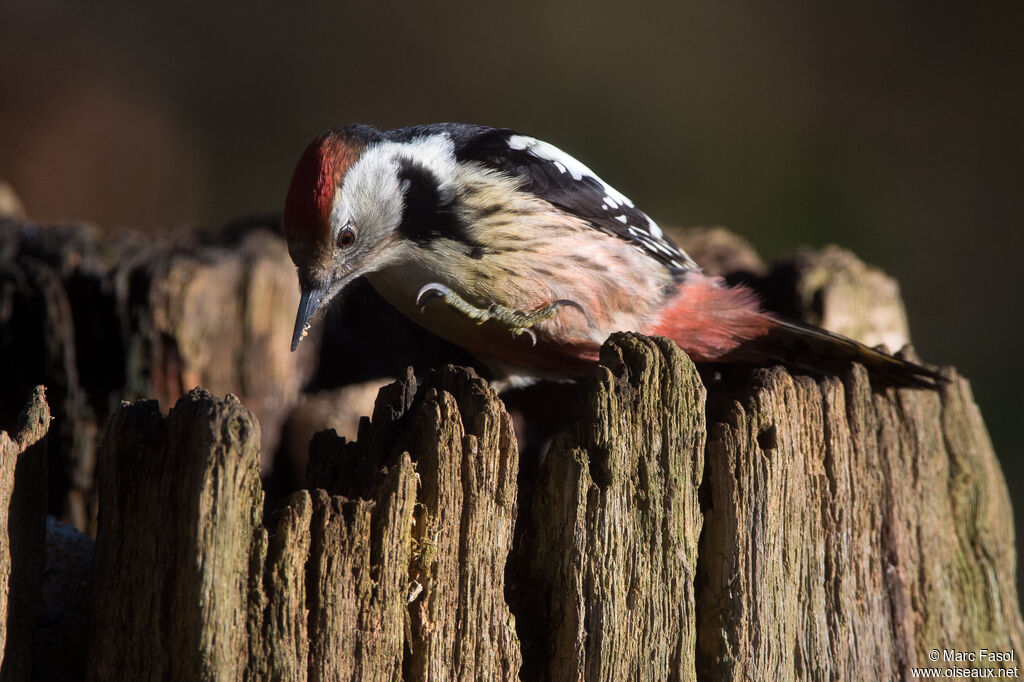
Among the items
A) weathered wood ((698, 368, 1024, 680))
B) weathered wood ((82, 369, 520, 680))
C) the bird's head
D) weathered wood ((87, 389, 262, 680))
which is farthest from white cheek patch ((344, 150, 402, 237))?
weathered wood ((698, 368, 1024, 680))

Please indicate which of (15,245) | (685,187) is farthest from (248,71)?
(15,245)

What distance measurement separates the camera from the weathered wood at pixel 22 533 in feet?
5.58

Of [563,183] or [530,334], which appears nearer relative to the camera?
[530,334]

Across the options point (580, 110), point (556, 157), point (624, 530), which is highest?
point (580, 110)

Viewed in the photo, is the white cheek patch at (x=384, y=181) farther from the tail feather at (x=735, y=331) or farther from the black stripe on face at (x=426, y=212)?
the tail feather at (x=735, y=331)

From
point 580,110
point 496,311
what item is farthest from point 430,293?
point 580,110

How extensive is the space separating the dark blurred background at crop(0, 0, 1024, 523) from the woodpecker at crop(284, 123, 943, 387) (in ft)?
14.0

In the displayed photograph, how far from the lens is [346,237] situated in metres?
2.62

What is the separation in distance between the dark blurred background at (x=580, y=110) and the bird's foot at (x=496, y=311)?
4.56 m

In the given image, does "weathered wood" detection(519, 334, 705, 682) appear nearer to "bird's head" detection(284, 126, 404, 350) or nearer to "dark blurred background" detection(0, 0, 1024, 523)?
"bird's head" detection(284, 126, 404, 350)

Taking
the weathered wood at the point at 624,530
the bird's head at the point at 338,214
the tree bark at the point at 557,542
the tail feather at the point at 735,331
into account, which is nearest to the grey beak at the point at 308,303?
the bird's head at the point at 338,214

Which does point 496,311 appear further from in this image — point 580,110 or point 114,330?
point 580,110

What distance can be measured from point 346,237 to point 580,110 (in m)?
5.16

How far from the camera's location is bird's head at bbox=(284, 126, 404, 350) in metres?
2.54
